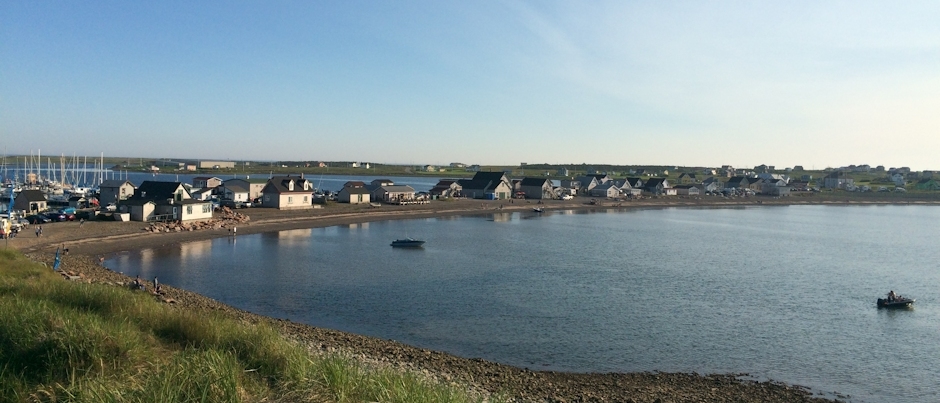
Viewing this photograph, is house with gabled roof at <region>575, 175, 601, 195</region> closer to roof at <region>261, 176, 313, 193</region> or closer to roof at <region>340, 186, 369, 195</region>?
roof at <region>340, 186, 369, 195</region>

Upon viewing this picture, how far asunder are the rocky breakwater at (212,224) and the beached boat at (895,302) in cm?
3657

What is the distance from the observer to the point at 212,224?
41.4 meters

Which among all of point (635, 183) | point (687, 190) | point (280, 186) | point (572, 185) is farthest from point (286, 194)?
point (687, 190)

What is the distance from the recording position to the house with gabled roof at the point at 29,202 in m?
42.3

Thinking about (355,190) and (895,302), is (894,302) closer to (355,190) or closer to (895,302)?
(895,302)

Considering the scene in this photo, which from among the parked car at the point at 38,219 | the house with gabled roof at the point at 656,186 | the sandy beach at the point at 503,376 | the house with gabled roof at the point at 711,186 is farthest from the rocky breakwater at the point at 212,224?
the house with gabled roof at the point at 711,186

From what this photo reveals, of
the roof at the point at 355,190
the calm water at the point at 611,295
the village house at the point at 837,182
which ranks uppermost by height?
the village house at the point at 837,182

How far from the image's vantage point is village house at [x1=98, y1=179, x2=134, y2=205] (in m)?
48.4

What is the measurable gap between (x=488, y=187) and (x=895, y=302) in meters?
54.6

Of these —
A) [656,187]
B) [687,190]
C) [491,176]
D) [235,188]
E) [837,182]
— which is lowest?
[235,188]

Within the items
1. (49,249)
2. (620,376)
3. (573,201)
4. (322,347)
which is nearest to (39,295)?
(322,347)

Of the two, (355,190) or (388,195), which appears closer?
(355,190)

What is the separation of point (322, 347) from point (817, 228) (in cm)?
5623

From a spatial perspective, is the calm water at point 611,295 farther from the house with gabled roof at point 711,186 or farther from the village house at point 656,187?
the house with gabled roof at point 711,186
